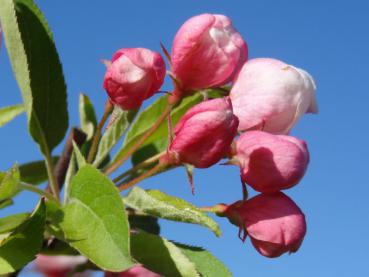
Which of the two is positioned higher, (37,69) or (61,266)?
(37,69)

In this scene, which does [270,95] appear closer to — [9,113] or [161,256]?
[161,256]

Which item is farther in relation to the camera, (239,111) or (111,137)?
(111,137)

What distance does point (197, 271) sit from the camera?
134cm

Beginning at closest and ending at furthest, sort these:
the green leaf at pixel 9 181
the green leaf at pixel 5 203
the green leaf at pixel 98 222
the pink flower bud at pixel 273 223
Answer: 1. the green leaf at pixel 98 222
2. the green leaf at pixel 9 181
3. the pink flower bud at pixel 273 223
4. the green leaf at pixel 5 203

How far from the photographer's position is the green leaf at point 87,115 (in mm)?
2121

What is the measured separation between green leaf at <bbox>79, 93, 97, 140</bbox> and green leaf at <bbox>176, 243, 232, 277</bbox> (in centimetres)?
77

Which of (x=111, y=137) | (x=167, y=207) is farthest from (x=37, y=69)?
(x=167, y=207)

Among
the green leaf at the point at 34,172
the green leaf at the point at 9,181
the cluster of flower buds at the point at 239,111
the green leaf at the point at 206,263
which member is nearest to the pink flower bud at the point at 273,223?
the cluster of flower buds at the point at 239,111

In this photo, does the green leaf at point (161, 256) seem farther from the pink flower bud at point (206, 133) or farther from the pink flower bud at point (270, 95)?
the pink flower bud at point (270, 95)

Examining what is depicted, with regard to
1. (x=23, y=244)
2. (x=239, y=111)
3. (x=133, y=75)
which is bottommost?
(x=23, y=244)

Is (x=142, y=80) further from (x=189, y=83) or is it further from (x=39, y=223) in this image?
(x=39, y=223)

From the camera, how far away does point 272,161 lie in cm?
142

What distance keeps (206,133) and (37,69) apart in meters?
0.46

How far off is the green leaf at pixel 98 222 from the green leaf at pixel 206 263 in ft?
0.73
